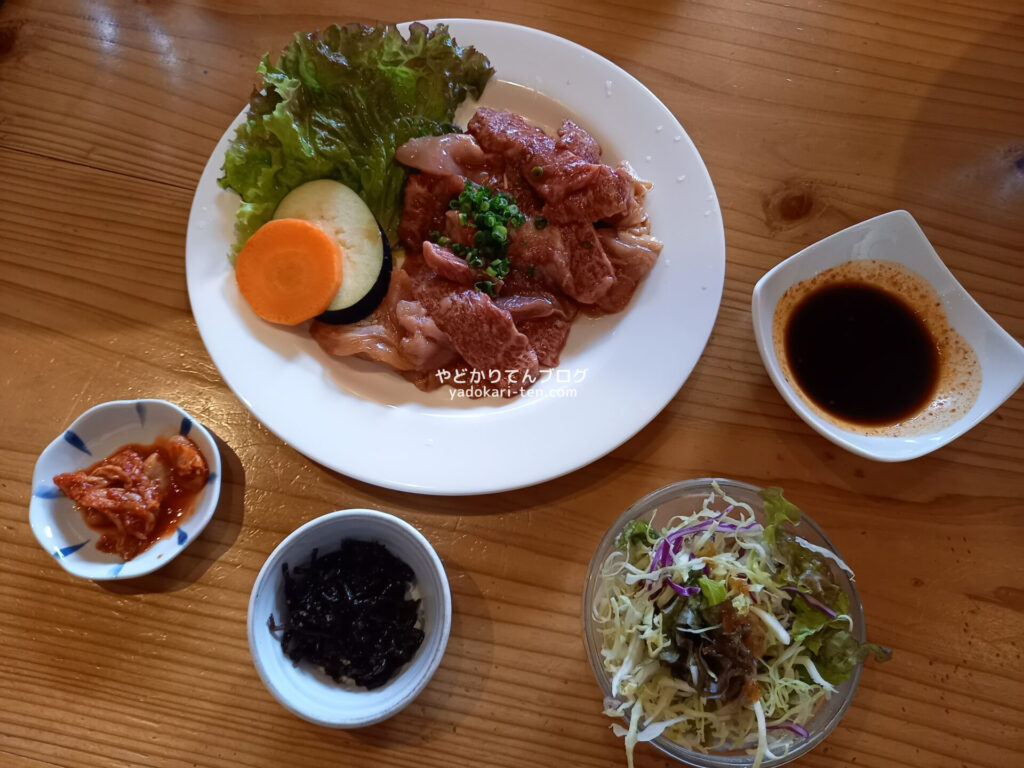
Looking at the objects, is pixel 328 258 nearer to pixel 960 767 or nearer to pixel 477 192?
pixel 477 192

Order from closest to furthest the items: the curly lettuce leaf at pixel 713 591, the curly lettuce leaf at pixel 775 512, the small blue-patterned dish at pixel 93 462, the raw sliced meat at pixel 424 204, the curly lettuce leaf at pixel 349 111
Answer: the curly lettuce leaf at pixel 713 591, the curly lettuce leaf at pixel 775 512, the small blue-patterned dish at pixel 93 462, the curly lettuce leaf at pixel 349 111, the raw sliced meat at pixel 424 204

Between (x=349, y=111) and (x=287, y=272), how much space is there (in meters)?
0.70

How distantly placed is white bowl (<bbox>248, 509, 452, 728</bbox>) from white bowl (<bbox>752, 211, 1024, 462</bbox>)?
1.27 metres

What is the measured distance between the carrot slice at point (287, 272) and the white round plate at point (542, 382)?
0.22 feet

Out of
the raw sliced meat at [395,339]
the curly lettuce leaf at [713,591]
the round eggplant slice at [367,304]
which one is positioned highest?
the round eggplant slice at [367,304]

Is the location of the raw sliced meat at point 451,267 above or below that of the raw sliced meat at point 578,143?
below

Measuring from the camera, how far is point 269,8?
2.68 metres

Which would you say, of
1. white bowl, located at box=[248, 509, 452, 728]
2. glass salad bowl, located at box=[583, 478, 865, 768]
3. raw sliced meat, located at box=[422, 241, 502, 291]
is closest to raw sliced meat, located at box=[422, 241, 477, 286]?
raw sliced meat, located at box=[422, 241, 502, 291]

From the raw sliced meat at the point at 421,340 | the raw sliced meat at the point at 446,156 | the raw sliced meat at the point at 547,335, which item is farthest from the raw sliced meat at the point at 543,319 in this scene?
the raw sliced meat at the point at 446,156

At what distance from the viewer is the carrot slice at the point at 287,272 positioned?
222 centimetres

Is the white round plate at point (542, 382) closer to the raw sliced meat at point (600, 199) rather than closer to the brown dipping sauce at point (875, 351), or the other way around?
the raw sliced meat at point (600, 199)

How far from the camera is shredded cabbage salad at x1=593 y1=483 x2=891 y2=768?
1.69 m

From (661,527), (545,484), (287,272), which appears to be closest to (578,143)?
(287,272)

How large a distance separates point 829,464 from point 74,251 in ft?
9.37
